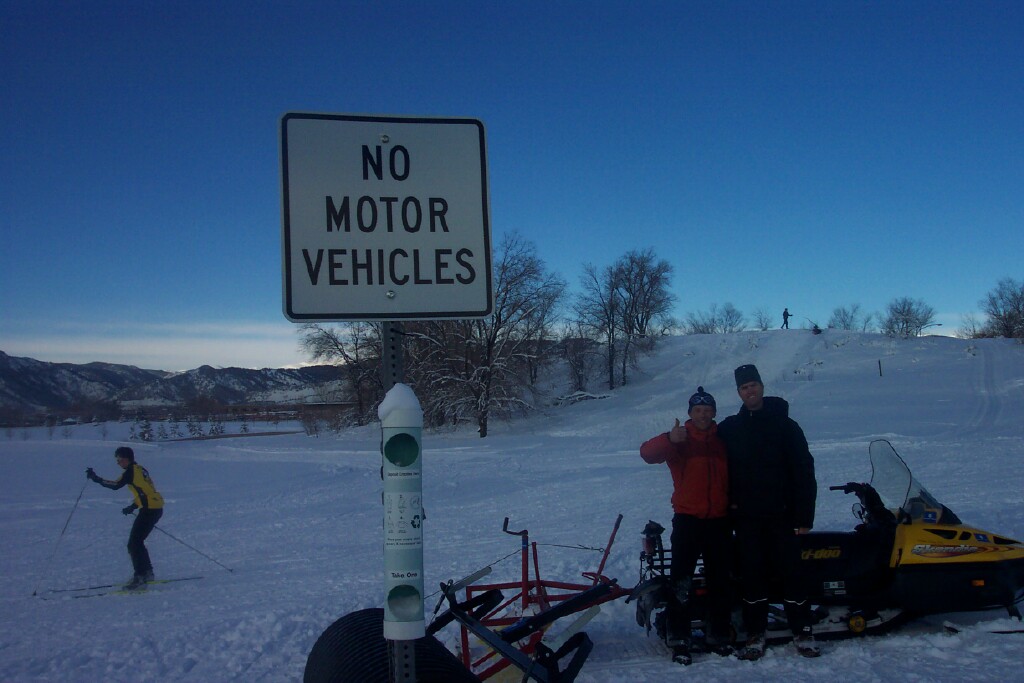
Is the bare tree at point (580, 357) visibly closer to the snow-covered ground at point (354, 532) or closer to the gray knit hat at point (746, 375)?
the snow-covered ground at point (354, 532)

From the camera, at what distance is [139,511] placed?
31.7ft

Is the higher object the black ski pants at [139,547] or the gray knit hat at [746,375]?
the gray knit hat at [746,375]

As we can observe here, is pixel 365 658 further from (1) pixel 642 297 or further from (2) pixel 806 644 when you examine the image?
(1) pixel 642 297

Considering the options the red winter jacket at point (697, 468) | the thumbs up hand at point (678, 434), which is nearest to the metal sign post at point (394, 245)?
the thumbs up hand at point (678, 434)

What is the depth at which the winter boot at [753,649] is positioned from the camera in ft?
17.2

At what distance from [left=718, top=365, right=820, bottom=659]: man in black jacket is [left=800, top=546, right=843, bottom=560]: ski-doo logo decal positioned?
154mm

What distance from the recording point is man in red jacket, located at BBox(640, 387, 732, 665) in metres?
5.41

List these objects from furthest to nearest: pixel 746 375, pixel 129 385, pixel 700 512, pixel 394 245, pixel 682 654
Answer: pixel 129 385
pixel 746 375
pixel 700 512
pixel 682 654
pixel 394 245

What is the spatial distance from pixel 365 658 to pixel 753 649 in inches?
138

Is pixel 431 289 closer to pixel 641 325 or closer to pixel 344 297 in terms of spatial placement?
pixel 344 297

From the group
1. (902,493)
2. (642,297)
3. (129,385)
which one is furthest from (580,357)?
(129,385)

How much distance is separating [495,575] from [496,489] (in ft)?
25.9

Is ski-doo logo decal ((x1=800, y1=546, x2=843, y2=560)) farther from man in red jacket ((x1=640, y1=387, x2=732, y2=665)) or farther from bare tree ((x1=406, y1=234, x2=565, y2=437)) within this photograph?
bare tree ((x1=406, y1=234, x2=565, y2=437))

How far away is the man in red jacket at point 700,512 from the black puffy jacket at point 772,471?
130 millimetres
